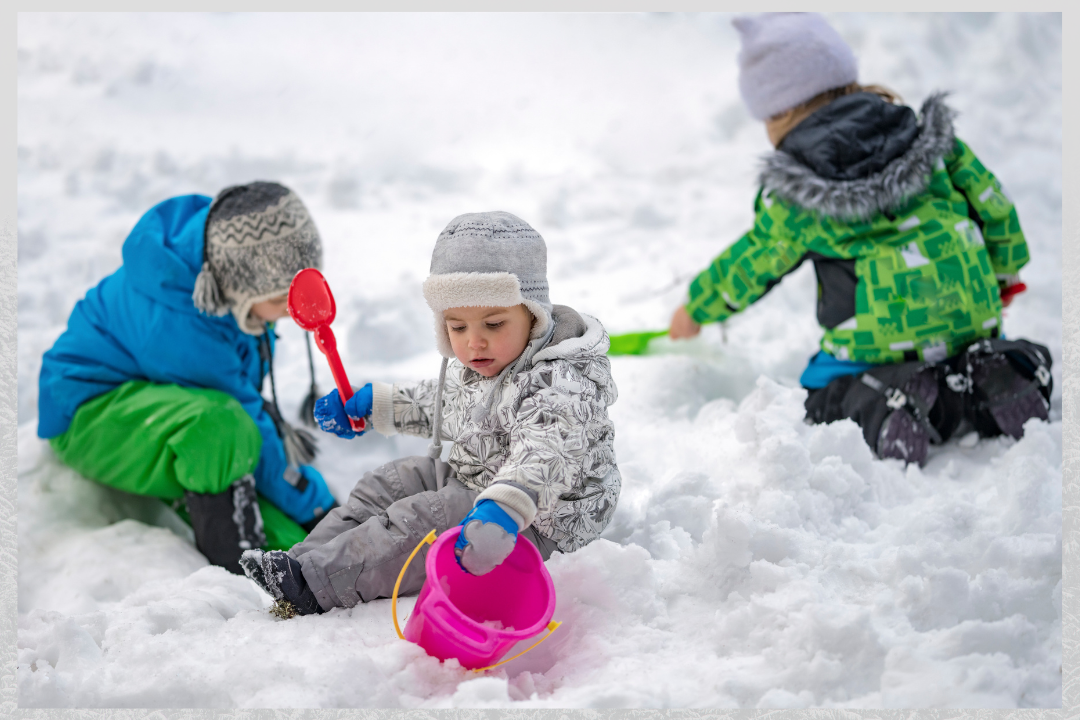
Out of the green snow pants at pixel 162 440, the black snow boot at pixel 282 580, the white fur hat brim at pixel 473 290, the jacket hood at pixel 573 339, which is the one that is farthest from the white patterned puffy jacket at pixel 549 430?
the green snow pants at pixel 162 440

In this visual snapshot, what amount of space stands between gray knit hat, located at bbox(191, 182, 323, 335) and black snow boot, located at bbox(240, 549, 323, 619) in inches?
27.8

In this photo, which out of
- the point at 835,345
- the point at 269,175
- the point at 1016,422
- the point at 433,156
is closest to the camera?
the point at 1016,422

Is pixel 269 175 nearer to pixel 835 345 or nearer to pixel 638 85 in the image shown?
pixel 638 85

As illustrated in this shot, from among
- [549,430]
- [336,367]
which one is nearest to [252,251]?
[336,367]

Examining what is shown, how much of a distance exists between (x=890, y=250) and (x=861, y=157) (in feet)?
0.72

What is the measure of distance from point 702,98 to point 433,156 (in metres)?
1.43

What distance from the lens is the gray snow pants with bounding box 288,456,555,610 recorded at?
1.27 metres

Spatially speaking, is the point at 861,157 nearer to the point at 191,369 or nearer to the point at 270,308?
the point at 270,308

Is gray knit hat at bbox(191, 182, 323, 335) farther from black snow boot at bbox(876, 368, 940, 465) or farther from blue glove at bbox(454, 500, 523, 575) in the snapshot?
black snow boot at bbox(876, 368, 940, 465)

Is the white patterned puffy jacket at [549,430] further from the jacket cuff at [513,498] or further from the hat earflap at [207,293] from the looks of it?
the hat earflap at [207,293]

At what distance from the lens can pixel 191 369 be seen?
5.94ft

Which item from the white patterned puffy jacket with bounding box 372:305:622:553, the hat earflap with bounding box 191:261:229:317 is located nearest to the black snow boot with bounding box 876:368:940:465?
the white patterned puffy jacket with bounding box 372:305:622:553

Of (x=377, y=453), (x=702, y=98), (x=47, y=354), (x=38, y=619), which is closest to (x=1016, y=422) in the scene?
(x=377, y=453)

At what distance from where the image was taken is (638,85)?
4582 millimetres
